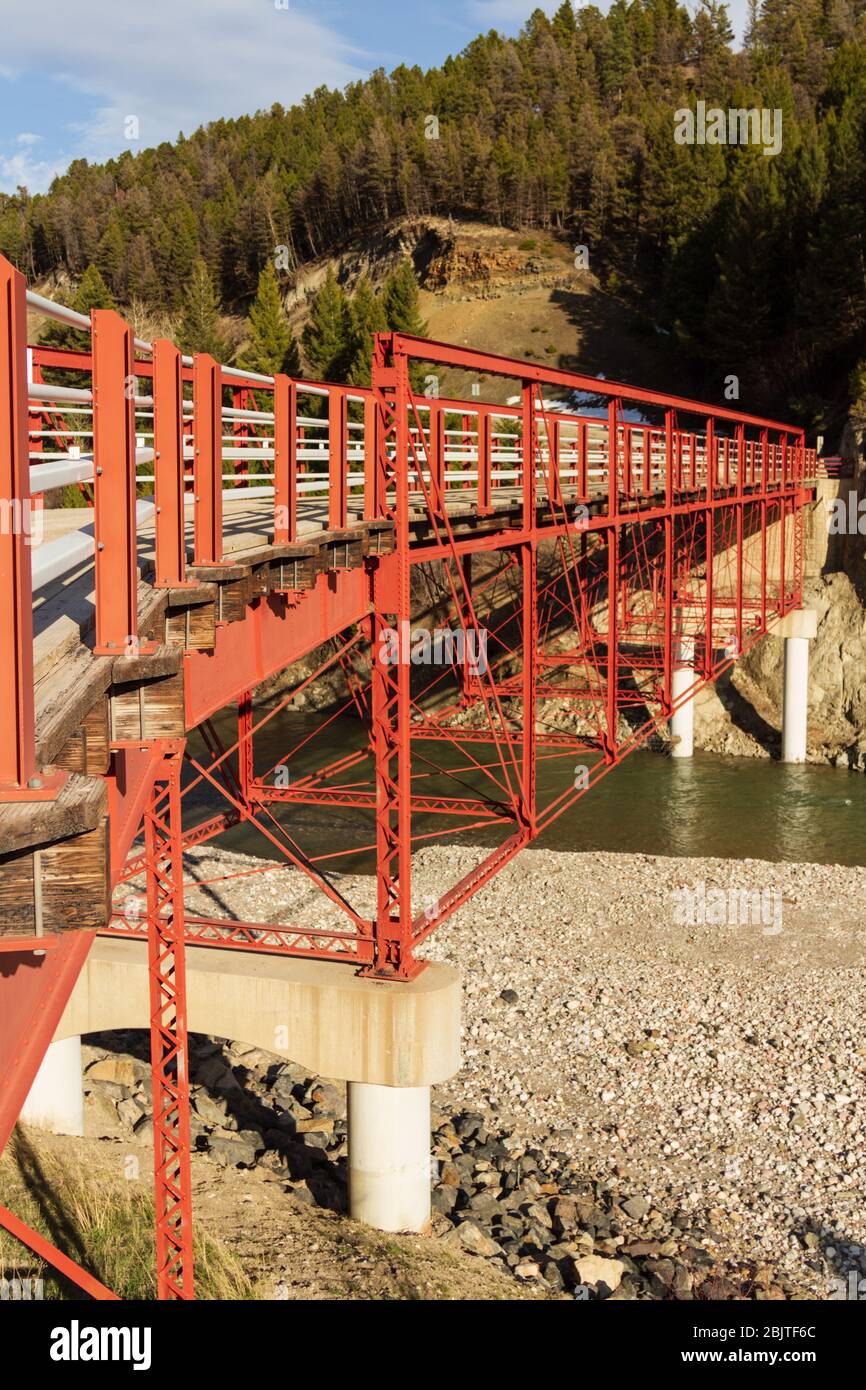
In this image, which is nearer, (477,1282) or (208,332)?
(477,1282)

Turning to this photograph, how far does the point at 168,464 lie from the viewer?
532cm

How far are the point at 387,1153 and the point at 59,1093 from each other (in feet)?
11.8

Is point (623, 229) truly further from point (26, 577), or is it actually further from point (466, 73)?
point (26, 577)

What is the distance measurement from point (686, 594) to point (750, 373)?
2855 cm

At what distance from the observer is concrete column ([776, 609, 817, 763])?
106 ft

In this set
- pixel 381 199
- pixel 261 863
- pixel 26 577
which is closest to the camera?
pixel 26 577

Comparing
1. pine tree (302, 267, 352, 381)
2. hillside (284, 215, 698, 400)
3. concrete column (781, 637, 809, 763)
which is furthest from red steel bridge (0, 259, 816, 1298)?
hillside (284, 215, 698, 400)

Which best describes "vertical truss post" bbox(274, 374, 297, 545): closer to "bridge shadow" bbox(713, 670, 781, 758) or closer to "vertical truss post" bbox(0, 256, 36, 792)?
"vertical truss post" bbox(0, 256, 36, 792)

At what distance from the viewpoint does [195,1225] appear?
10.2 meters

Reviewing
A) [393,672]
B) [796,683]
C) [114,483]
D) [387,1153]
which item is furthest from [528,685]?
[796,683]

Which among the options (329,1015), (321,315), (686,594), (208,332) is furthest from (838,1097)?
(208,332)

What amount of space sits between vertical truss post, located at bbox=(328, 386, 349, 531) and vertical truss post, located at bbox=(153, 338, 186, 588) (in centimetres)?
325

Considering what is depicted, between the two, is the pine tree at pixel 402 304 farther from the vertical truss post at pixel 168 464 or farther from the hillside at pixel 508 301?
the vertical truss post at pixel 168 464

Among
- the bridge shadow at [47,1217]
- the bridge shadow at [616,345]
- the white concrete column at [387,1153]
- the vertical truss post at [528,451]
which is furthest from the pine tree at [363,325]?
the white concrete column at [387,1153]
